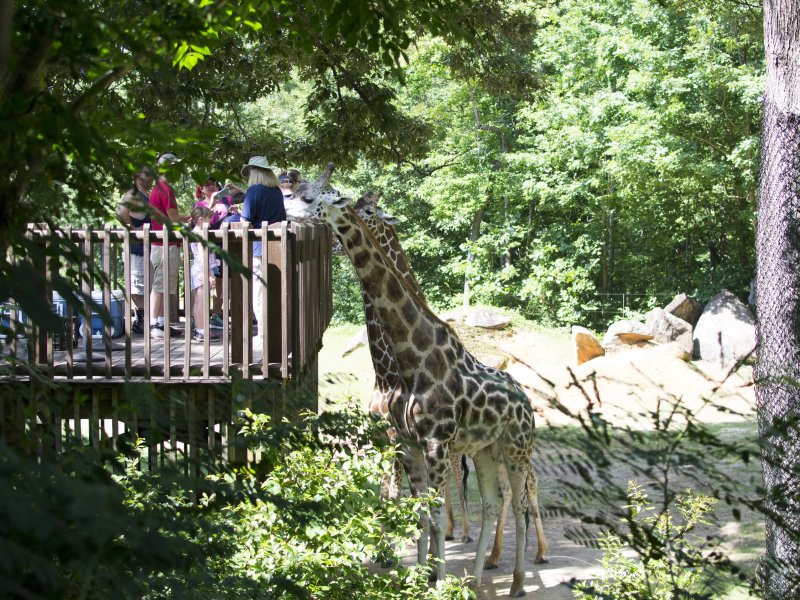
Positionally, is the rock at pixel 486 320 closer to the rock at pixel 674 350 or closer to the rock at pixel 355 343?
the rock at pixel 355 343

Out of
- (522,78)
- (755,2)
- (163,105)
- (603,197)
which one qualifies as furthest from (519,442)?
(603,197)

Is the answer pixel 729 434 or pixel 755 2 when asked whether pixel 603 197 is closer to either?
pixel 755 2

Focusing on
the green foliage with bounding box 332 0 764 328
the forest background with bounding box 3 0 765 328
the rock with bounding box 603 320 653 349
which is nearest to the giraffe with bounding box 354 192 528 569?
the forest background with bounding box 3 0 765 328

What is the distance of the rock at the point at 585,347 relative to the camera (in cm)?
1972

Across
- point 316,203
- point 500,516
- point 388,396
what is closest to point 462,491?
point 500,516

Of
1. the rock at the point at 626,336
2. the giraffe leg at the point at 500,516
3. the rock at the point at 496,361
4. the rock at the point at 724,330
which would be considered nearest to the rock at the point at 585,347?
the rock at the point at 626,336

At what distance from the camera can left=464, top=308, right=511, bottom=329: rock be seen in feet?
73.1

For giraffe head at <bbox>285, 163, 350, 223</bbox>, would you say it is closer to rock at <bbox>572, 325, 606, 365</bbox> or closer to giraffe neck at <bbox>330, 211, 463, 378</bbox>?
giraffe neck at <bbox>330, 211, 463, 378</bbox>

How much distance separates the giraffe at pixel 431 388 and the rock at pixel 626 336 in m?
13.6

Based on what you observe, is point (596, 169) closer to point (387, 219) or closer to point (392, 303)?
point (387, 219)

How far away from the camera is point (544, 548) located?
8.40 m

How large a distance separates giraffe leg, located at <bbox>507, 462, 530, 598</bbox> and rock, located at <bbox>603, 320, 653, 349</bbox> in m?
13.4

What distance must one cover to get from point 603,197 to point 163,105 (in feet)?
58.0

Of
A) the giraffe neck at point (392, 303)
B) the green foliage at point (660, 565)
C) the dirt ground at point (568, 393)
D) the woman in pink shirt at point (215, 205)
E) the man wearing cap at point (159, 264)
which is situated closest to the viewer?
the green foliage at point (660, 565)
